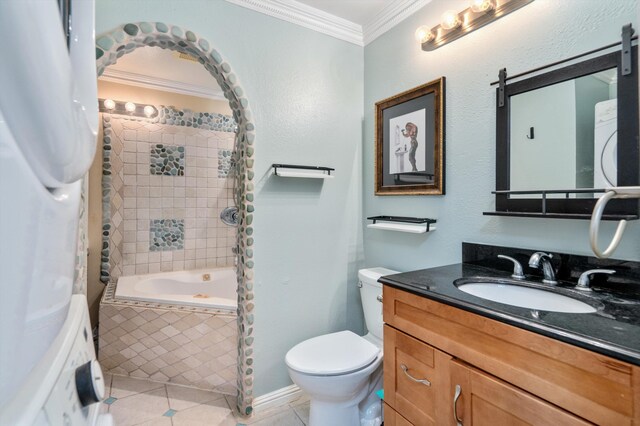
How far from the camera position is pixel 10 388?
273 millimetres

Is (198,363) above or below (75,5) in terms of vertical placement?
below

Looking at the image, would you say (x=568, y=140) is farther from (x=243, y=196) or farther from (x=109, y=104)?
(x=109, y=104)

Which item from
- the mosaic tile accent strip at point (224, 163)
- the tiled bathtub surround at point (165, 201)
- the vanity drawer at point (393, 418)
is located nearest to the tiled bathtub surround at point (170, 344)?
the tiled bathtub surround at point (165, 201)

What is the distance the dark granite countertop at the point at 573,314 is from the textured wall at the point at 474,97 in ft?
0.68

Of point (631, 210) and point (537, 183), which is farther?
point (537, 183)

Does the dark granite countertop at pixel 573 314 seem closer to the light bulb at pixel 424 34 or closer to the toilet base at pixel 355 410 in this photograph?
the toilet base at pixel 355 410

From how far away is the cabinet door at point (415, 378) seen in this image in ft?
3.65

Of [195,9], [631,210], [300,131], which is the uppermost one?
[195,9]

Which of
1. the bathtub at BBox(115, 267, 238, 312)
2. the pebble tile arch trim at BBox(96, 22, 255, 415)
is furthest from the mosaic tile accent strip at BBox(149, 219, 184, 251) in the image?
the pebble tile arch trim at BBox(96, 22, 255, 415)

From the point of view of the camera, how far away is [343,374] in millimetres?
1540

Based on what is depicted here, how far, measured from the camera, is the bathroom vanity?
750mm

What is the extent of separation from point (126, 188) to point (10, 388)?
313cm

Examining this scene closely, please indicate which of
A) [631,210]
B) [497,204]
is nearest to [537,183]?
[497,204]

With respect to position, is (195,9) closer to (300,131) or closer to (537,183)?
(300,131)
